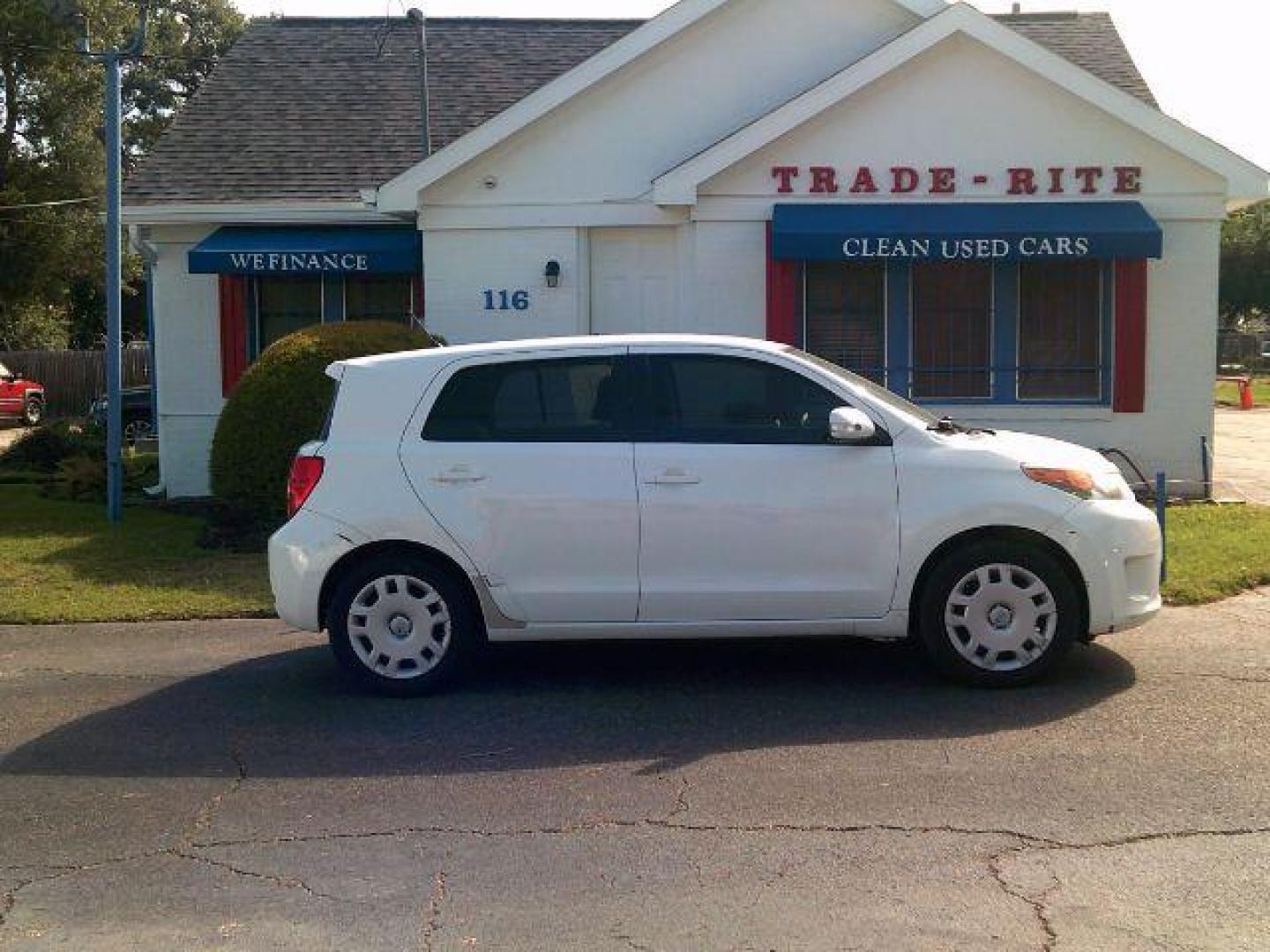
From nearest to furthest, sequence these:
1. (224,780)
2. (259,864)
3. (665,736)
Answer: (259,864) < (224,780) < (665,736)

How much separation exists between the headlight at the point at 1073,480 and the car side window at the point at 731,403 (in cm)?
98

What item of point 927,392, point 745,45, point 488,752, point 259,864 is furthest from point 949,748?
point 745,45

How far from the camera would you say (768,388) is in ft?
23.9

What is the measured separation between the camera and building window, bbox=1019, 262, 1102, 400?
14461mm

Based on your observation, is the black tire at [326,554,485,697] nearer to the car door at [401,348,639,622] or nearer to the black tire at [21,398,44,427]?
the car door at [401,348,639,622]

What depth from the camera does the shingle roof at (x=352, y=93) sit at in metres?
15.8

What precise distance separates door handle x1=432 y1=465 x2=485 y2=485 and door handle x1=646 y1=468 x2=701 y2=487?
0.82 metres

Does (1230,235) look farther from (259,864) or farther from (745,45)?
(259,864)

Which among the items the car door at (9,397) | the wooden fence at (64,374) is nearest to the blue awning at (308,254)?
the car door at (9,397)

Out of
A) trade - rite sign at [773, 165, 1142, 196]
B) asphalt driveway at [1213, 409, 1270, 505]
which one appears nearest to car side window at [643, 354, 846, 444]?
trade - rite sign at [773, 165, 1142, 196]

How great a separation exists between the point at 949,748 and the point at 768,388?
196cm

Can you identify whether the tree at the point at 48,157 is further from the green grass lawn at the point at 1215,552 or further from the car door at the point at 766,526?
the car door at the point at 766,526

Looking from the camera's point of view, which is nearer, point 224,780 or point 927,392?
point 224,780

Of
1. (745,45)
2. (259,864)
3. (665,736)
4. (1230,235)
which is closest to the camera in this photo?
(259,864)
